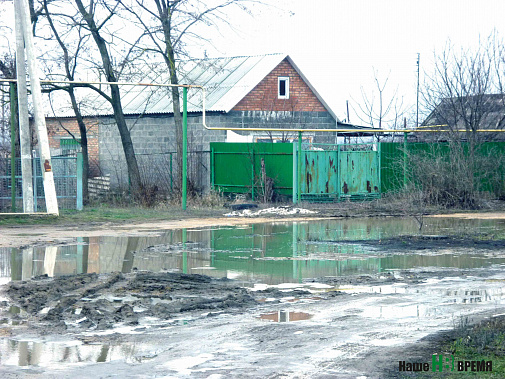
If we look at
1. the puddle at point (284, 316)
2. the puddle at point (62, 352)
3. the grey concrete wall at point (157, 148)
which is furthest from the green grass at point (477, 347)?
the grey concrete wall at point (157, 148)

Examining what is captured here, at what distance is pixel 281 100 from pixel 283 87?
2.47ft

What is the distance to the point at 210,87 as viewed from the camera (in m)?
30.7

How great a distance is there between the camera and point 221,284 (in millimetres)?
9680

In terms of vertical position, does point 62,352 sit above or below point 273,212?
below

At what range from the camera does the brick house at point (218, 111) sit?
29.5 metres

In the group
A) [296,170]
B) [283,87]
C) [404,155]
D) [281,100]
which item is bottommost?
[296,170]

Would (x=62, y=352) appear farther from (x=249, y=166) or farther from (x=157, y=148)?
(x=157, y=148)

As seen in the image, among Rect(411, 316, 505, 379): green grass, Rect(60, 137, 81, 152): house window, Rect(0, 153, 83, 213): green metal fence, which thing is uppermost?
Rect(60, 137, 81, 152): house window

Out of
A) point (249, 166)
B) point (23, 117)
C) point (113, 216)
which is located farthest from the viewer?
point (249, 166)

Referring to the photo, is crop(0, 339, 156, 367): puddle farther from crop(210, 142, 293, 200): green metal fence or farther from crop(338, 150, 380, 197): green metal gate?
crop(338, 150, 380, 197): green metal gate

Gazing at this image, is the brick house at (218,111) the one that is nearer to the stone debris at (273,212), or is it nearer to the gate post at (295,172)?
the gate post at (295,172)

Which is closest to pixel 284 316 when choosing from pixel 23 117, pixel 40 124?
pixel 40 124

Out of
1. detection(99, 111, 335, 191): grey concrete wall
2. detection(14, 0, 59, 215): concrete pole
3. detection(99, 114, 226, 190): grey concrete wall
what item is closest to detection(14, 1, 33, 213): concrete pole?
detection(14, 0, 59, 215): concrete pole

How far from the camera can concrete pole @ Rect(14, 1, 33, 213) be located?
19.0 metres
